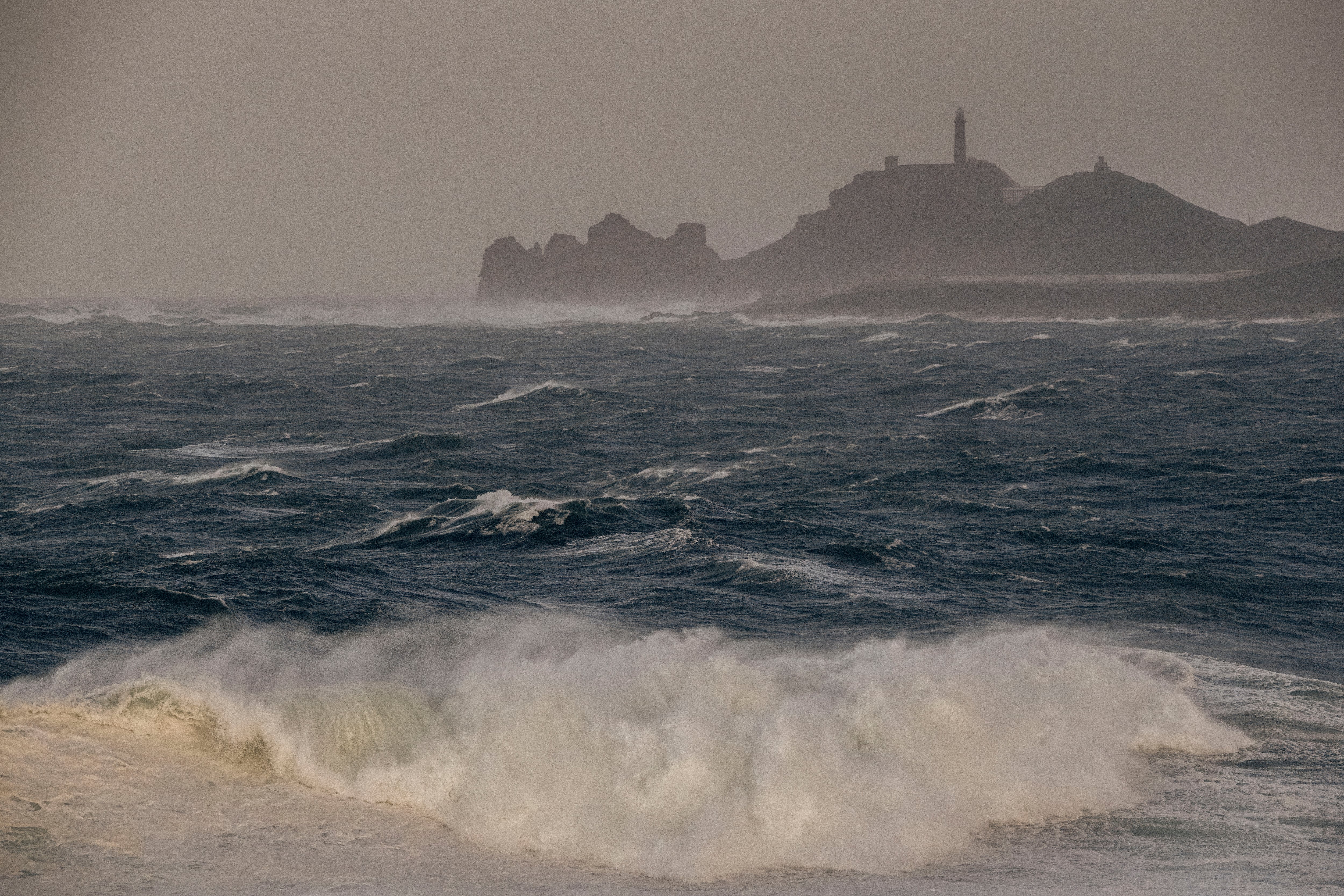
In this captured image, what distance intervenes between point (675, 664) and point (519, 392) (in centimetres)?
5083

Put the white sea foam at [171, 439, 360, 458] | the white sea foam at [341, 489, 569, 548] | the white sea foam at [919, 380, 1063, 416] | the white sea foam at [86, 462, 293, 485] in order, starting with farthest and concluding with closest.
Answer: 1. the white sea foam at [919, 380, 1063, 416]
2. the white sea foam at [171, 439, 360, 458]
3. the white sea foam at [86, 462, 293, 485]
4. the white sea foam at [341, 489, 569, 548]

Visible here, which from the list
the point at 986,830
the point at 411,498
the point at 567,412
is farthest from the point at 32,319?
the point at 986,830

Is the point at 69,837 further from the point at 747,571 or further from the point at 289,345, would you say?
the point at 289,345

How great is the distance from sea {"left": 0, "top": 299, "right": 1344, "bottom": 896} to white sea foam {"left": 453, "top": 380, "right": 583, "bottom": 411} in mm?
13713

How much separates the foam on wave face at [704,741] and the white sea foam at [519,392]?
42080 millimetres

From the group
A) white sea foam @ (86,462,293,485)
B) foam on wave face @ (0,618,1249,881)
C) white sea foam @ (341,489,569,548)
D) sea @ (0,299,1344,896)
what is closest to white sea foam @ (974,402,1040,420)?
sea @ (0,299,1344,896)

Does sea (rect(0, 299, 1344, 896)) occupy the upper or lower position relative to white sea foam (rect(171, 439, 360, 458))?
lower

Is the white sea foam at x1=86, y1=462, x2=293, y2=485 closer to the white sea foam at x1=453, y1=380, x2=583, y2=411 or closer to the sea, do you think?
the sea

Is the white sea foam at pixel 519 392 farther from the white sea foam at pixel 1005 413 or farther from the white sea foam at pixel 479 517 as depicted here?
the white sea foam at pixel 479 517

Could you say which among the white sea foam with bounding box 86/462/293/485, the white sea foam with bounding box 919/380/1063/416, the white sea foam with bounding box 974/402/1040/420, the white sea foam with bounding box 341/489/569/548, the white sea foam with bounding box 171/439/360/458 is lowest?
the white sea foam with bounding box 341/489/569/548

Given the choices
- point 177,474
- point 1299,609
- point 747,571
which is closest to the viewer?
point 1299,609

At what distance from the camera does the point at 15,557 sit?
25812mm

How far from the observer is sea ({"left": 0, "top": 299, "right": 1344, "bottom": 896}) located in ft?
43.4

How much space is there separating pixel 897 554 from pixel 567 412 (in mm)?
31361
